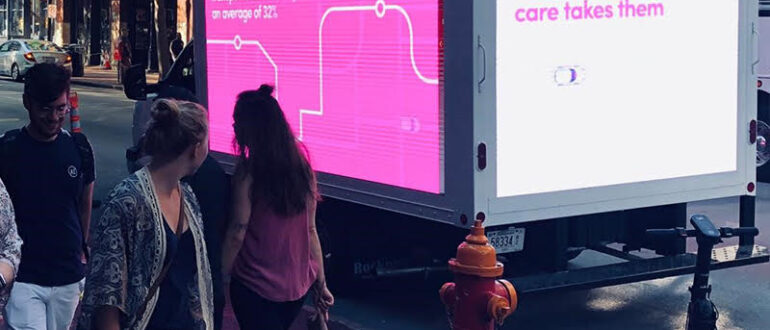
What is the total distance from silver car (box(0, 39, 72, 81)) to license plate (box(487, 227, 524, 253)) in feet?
114

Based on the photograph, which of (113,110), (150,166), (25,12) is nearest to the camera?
(150,166)

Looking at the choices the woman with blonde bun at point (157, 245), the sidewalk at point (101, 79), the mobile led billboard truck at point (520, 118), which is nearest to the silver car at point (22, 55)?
the sidewalk at point (101, 79)

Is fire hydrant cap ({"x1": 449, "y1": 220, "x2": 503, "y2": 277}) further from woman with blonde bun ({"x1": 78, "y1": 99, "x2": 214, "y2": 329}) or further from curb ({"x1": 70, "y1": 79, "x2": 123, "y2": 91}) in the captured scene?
curb ({"x1": 70, "y1": 79, "x2": 123, "y2": 91})

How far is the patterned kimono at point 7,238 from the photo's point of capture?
3.99m

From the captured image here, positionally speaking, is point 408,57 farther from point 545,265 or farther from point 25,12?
point 25,12

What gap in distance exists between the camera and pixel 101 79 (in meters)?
42.1

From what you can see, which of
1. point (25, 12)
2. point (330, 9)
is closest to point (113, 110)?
point (330, 9)

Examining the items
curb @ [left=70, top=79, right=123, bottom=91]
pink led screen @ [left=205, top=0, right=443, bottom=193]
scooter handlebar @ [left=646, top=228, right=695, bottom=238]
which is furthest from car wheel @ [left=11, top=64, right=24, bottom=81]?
scooter handlebar @ [left=646, top=228, right=695, bottom=238]

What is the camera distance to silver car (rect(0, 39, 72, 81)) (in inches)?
1635

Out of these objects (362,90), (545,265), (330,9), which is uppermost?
(330,9)

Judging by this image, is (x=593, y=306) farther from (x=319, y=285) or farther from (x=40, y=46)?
(x=40, y=46)

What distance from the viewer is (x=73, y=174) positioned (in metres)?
5.20

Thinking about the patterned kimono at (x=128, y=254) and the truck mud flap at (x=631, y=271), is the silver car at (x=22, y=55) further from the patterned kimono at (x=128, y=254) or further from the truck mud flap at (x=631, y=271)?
the patterned kimono at (x=128, y=254)

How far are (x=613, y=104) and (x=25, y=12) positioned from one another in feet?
182
